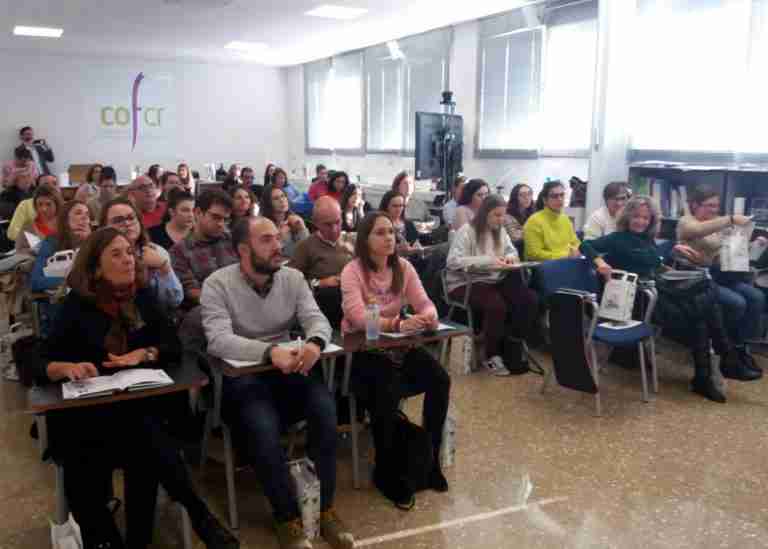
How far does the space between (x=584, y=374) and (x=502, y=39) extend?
16.2ft

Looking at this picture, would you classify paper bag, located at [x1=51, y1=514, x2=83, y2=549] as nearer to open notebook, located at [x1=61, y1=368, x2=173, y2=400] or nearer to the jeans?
open notebook, located at [x1=61, y1=368, x2=173, y2=400]

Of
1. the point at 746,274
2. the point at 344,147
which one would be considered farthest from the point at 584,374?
the point at 344,147

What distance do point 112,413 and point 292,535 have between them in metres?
0.74

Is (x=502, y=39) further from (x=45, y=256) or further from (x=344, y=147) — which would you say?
(x=45, y=256)

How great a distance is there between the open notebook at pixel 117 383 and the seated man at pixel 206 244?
1161mm

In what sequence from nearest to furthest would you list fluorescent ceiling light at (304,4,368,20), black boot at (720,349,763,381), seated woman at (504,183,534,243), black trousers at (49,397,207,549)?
black trousers at (49,397,207,549) < black boot at (720,349,763,381) < seated woman at (504,183,534,243) < fluorescent ceiling light at (304,4,368,20)

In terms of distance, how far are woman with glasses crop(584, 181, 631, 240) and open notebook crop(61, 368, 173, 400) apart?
3626 millimetres

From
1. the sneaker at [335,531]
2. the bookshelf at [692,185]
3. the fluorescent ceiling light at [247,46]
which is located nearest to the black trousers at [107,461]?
the sneaker at [335,531]

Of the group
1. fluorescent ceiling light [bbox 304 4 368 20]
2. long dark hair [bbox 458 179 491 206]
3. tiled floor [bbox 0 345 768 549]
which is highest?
fluorescent ceiling light [bbox 304 4 368 20]

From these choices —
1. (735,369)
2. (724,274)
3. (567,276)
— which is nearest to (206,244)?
(567,276)

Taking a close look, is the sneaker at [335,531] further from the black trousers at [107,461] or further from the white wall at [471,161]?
the white wall at [471,161]

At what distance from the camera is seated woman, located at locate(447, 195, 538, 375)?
429cm

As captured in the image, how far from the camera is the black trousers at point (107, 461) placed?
2102 mm

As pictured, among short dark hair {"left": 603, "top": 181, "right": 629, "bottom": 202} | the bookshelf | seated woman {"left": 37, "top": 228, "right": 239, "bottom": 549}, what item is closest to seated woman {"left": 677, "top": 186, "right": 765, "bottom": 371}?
short dark hair {"left": 603, "top": 181, "right": 629, "bottom": 202}
